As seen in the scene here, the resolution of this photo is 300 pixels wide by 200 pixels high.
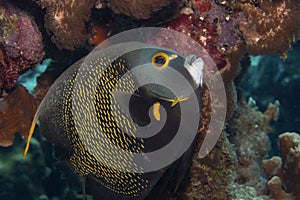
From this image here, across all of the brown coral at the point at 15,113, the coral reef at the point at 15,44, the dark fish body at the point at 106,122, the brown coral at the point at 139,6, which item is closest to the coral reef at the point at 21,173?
the brown coral at the point at 15,113

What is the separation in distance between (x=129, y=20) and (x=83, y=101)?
1.09 m

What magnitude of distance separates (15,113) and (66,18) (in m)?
1.04

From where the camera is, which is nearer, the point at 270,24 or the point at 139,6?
the point at 139,6

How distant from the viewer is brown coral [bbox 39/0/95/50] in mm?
2494

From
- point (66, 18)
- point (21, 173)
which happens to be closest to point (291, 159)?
point (66, 18)

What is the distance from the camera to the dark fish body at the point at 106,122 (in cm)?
166

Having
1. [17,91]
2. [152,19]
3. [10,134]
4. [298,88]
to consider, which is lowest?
[298,88]

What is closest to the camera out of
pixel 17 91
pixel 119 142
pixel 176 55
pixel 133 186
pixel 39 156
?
pixel 176 55

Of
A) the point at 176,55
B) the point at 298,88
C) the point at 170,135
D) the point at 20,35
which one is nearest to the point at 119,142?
the point at 170,135

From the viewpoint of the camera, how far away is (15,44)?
253 centimetres

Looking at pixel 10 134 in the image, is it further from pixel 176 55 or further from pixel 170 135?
pixel 176 55

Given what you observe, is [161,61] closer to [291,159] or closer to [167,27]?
[167,27]

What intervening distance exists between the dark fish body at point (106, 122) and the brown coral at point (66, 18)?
31.1 inches

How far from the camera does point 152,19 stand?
262cm
